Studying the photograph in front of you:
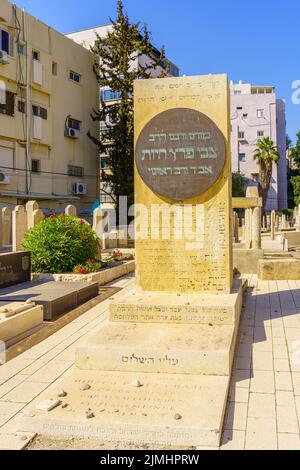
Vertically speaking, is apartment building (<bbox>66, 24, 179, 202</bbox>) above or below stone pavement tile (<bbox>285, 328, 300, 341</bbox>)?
above

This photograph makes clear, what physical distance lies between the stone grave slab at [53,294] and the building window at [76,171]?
21246 mm

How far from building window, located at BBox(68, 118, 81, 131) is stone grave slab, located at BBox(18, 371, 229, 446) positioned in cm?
2757

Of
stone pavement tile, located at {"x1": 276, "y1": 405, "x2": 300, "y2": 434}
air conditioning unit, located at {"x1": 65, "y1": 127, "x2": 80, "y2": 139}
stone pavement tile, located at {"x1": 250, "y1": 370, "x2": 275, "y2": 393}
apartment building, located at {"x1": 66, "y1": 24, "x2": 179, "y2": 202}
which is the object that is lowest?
stone pavement tile, located at {"x1": 276, "y1": 405, "x2": 300, "y2": 434}

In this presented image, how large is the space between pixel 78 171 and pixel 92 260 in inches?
799

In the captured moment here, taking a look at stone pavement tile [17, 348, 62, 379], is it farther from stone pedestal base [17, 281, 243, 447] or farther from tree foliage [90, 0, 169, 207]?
tree foliage [90, 0, 169, 207]

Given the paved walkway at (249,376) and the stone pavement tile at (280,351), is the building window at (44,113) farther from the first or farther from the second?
the stone pavement tile at (280,351)

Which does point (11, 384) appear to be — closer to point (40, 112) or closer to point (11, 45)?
point (11, 45)

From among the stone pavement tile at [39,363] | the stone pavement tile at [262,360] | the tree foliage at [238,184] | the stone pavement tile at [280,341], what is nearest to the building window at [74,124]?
the tree foliage at [238,184]

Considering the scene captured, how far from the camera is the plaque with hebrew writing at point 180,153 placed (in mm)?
6344

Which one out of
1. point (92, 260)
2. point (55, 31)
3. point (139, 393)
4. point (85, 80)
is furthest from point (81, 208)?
point (139, 393)

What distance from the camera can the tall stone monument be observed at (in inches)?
148

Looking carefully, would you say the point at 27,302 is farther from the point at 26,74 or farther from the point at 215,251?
the point at 26,74

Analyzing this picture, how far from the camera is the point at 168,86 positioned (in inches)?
257

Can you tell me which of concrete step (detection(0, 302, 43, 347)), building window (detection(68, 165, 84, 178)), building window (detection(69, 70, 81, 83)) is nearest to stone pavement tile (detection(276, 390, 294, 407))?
concrete step (detection(0, 302, 43, 347))
